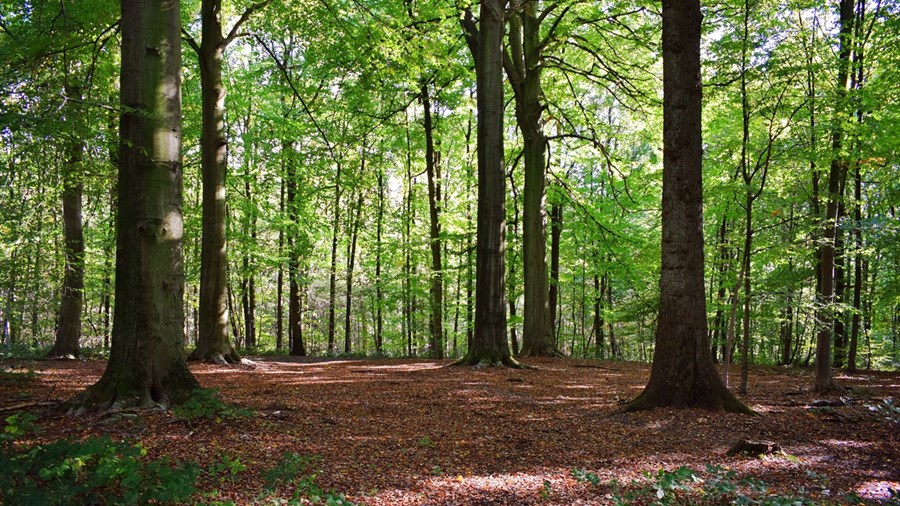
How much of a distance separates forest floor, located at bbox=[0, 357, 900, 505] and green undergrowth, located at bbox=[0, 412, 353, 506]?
0.41 feet

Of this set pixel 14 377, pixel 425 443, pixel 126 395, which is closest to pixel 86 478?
pixel 126 395

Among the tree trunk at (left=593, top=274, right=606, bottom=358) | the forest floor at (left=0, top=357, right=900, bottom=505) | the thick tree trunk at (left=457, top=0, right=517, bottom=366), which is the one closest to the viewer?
the forest floor at (left=0, top=357, right=900, bottom=505)

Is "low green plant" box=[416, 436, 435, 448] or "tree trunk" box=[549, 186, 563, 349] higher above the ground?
"tree trunk" box=[549, 186, 563, 349]

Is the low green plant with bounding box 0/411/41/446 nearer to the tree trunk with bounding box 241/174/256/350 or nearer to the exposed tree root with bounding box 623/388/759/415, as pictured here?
the exposed tree root with bounding box 623/388/759/415

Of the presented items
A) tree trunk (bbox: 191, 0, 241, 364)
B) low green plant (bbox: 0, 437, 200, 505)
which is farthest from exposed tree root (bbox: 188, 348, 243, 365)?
low green plant (bbox: 0, 437, 200, 505)

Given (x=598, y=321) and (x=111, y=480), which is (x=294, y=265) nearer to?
(x=598, y=321)

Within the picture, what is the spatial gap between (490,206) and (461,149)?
11347 mm

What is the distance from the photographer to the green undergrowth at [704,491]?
3.32 m

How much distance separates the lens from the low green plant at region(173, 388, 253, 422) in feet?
15.9

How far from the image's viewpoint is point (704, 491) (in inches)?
Result: 141

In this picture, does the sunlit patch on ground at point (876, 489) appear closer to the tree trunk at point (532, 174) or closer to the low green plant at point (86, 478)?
the low green plant at point (86, 478)

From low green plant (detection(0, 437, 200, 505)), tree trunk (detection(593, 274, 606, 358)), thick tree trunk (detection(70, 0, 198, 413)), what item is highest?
thick tree trunk (detection(70, 0, 198, 413))

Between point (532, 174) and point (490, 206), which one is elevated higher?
point (532, 174)

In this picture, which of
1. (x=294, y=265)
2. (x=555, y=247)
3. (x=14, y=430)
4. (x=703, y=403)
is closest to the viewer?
(x=14, y=430)
